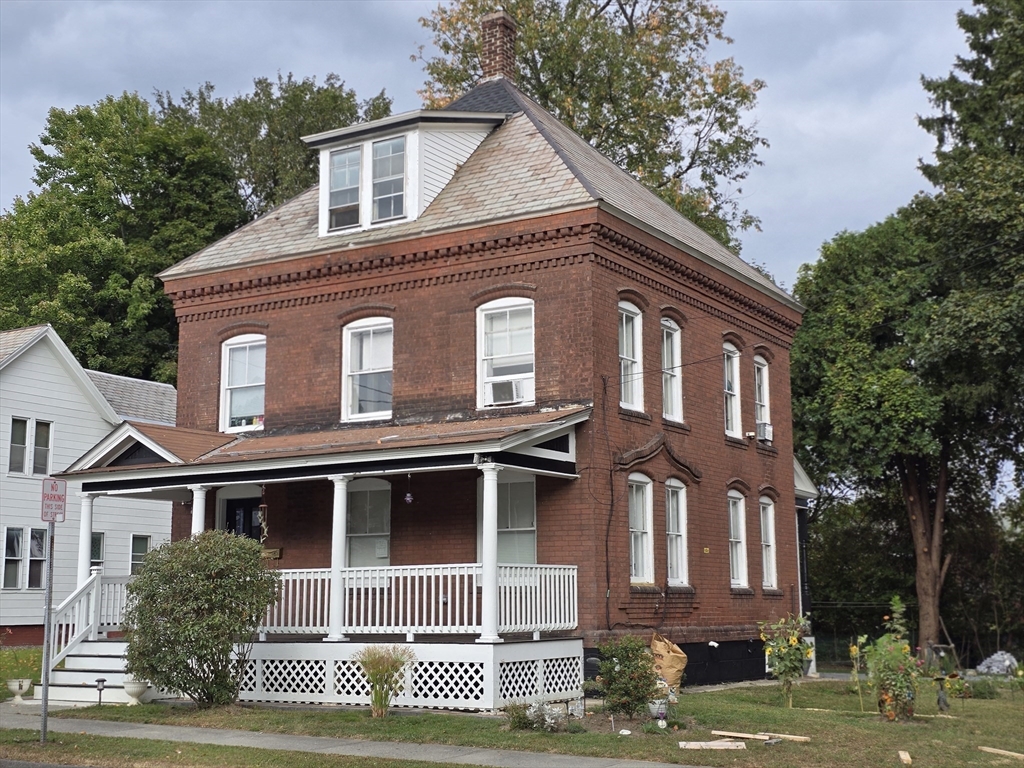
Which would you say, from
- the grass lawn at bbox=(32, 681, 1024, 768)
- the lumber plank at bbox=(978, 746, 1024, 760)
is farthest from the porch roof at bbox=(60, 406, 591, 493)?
the lumber plank at bbox=(978, 746, 1024, 760)

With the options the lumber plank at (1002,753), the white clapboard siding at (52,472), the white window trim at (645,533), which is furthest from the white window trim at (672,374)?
the white clapboard siding at (52,472)

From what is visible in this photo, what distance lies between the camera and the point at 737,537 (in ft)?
75.9

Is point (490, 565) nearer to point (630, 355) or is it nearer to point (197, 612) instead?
point (197, 612)

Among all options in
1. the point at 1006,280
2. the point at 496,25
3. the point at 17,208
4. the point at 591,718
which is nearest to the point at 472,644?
the point at 591,718

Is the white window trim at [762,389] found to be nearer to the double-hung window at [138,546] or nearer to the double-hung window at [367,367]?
the double-hung window at [367,367]

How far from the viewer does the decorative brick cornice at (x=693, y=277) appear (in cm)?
1942

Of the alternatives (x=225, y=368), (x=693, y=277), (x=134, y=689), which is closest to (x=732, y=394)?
(x=693, y=277)

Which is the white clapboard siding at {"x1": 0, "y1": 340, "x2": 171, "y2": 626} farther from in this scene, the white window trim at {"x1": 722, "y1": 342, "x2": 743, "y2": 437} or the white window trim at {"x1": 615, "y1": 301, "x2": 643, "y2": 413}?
the white window trim at {"x1": 722, "y1": 342, "x2": 743, "y2": 437}

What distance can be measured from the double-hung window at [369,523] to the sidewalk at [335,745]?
5725mm

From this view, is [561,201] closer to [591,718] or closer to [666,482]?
[666,482]

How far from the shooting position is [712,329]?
74.7ft

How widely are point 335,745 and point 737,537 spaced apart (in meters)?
11.9

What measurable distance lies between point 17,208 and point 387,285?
80.7 ft

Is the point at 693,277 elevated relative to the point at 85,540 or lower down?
elevated
